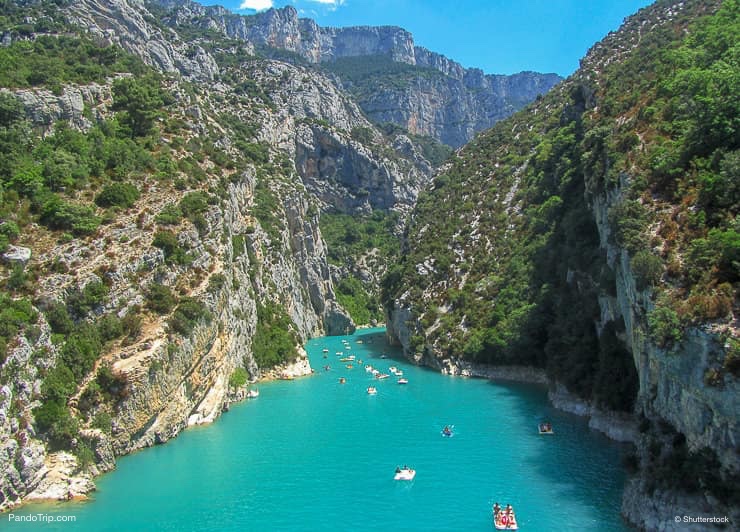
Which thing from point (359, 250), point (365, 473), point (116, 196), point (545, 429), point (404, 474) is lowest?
point (365, 473)

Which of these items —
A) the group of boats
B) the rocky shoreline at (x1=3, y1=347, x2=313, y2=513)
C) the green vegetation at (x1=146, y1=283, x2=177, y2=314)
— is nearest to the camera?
the group of boats

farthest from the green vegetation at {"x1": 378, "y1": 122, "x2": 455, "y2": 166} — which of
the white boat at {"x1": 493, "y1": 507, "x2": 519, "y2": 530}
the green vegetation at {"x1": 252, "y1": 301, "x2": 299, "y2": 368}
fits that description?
the white boat at {"x1": 493, "y1": 507, "x2": 519, "y2": 530}

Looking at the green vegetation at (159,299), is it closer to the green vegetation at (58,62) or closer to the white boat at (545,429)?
the green vegetation at (58,62)

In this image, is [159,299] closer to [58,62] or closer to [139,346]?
[139,346]

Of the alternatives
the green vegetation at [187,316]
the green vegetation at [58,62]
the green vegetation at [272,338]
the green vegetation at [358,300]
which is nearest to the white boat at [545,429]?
the green vegetation at [187,316]

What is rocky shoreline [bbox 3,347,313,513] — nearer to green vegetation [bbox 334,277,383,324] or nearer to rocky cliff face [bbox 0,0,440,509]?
rocky cliff face [bbox 0,0,440,509]

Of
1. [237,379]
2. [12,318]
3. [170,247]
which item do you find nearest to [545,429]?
[237,379]

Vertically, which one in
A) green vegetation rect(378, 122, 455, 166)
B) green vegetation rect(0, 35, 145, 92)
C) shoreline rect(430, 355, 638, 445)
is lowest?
shoreline rect(430, 355, 638, 445)
